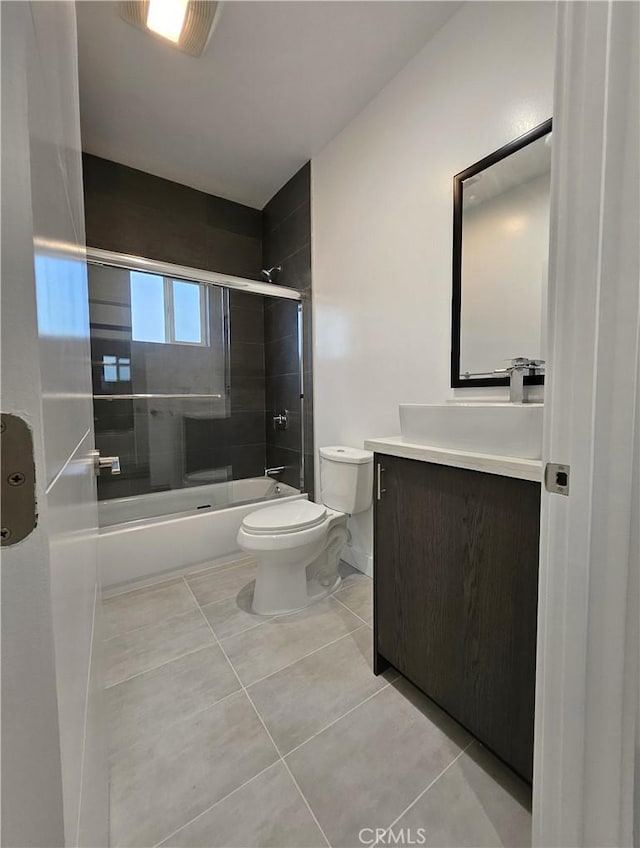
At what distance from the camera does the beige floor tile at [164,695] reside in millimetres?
1098

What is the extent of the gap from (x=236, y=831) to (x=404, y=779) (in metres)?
0.45

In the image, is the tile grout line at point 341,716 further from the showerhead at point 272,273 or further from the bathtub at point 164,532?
the showerhead at point 272,273

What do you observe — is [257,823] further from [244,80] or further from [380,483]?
[244,80]

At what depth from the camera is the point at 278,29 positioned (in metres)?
1.48

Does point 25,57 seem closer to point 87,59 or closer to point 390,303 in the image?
point 390,303

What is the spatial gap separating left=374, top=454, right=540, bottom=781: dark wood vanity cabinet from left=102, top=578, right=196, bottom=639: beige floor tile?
1067mm

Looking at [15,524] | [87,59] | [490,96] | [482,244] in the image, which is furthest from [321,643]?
[87,59]

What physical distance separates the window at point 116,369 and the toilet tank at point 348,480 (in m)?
1.57

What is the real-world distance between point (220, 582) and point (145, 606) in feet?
1.25

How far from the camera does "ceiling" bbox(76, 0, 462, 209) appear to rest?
4.71 feet

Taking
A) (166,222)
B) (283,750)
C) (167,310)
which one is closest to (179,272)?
(167,310)

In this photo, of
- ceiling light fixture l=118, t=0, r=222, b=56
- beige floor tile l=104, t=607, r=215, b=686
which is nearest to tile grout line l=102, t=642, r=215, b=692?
beige floor tile l=104, t=607, r=215, b=686

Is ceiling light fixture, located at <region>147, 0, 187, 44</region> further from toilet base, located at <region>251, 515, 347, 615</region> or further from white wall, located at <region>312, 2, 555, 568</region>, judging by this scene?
toilet base, located at <region>251, 515, 347, 615</region>

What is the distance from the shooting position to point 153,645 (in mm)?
1463
